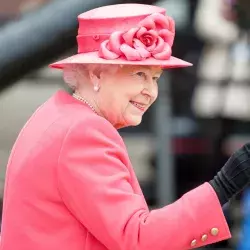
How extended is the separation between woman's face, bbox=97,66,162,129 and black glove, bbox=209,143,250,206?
0.97ft

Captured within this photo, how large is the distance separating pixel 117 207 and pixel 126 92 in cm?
33

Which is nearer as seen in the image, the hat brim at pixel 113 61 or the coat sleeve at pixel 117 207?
the coat sleeve at pixel 117 207

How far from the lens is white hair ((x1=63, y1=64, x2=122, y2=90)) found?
2.59 meters

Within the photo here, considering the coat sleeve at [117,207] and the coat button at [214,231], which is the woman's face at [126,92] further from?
the coat button at [214,231]

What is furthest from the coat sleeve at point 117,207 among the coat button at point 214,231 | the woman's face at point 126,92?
the woman's face at point 126,92

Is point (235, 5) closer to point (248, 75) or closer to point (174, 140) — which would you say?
point (248, 75)

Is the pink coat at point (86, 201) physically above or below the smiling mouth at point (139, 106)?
below

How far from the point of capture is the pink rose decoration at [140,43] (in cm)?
254

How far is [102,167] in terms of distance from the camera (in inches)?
97.0

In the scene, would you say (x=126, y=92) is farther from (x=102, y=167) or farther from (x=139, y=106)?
(x=102, y=167)

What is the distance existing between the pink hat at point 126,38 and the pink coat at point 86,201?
15 centimetres

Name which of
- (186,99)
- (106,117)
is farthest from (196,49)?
(106,117)

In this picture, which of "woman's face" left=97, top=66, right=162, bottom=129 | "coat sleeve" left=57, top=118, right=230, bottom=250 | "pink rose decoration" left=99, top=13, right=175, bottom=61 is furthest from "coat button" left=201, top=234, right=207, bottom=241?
"pink rose decoration" left=99, top=13, right=175, bottom=61

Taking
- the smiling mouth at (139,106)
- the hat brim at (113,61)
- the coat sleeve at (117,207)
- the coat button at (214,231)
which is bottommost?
the coat button at (214,231)
